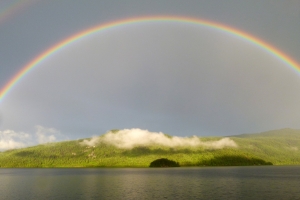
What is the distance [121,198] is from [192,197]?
2636cm

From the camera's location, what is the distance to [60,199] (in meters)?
92.4

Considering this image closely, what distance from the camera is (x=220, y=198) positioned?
8956cm

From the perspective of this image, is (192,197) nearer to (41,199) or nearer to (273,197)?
(273,197)

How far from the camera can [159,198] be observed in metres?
91.6

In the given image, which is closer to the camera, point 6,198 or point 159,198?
point 159,198

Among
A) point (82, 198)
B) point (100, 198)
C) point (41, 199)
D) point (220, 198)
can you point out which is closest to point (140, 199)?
point (100, 198)

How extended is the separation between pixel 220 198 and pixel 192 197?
393 inches

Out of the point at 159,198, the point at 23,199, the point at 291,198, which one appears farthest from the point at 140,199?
the point at 291,198

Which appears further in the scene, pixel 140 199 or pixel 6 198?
pixel 6 198

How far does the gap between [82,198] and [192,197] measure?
136 ft

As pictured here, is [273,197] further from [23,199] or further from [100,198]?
[23,199]

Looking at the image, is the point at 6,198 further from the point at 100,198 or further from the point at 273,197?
the point at 273,197

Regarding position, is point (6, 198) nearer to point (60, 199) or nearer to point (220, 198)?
point (60, 199)

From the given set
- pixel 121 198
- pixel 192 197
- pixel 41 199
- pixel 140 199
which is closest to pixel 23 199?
pixel 41 199
